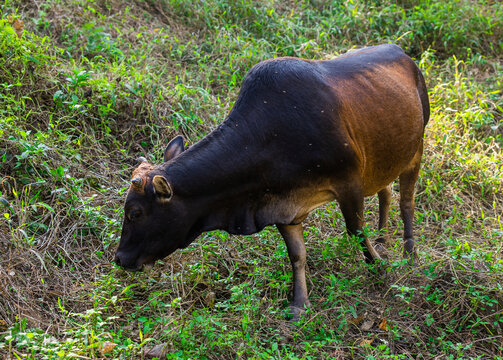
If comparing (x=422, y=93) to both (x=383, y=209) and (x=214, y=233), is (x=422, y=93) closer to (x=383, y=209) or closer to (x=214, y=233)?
(x=383, y=209)

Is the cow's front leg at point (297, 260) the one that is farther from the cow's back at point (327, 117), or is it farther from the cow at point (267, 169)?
the cow's back at point (327, 117)

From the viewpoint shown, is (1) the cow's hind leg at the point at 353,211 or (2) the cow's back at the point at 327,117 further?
(1) the cow's hind leg at the point at 353,211

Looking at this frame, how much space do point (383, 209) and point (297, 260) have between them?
1536 millimetres

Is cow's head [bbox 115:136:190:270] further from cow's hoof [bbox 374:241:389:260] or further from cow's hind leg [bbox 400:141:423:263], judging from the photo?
cow's hind leg [bbox 400:141:423:263]

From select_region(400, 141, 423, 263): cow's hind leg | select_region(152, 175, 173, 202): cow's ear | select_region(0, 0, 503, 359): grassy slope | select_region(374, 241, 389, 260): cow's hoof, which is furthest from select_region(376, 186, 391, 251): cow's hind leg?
select_region(152, 175, 173, 202): cow's ear

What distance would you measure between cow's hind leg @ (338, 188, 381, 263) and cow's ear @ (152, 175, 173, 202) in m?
1.35

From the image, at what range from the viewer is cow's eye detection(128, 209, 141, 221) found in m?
4.28

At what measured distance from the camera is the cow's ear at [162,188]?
4.11 meters

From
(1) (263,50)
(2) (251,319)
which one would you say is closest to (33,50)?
(1) (263,50)

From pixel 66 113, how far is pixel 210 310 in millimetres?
2950

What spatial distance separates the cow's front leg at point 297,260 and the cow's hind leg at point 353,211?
16.3 inches

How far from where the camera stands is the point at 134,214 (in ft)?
14.1

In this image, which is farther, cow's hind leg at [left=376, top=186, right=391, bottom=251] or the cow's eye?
cow's hind leg at [left=376, top=186, right=391, bottom=251]

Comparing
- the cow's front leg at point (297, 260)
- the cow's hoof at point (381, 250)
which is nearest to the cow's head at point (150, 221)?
the cow's front leg at point (297, 260)
